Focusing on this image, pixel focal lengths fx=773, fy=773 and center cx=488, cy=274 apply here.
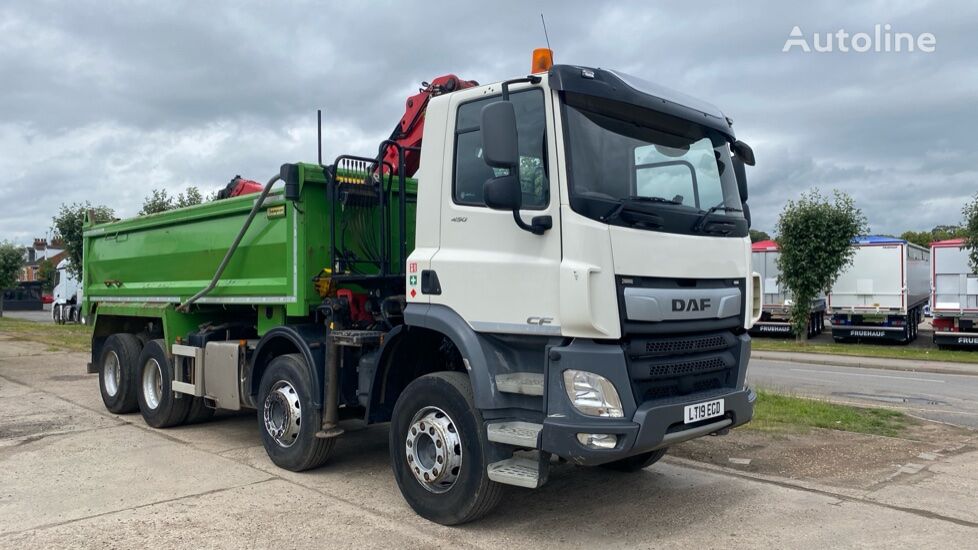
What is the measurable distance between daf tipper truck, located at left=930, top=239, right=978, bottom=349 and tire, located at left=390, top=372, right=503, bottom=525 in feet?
69.6

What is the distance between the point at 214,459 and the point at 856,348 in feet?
69.6

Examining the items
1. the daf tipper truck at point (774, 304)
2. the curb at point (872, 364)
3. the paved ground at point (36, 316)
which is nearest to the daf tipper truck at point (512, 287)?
the curb at point (872, 364)

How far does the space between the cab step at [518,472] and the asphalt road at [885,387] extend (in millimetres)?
7556

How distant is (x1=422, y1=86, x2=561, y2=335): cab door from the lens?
16.0 ft

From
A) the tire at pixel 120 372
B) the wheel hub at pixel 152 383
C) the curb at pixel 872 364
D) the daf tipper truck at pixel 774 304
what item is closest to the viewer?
the wheel hub at pixel 152 383

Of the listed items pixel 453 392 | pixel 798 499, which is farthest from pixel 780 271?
pixel 453 392

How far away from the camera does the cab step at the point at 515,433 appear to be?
4.81 meters

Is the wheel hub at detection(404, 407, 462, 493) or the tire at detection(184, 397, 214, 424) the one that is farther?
the tire at detection(184, 397, 214, 424)

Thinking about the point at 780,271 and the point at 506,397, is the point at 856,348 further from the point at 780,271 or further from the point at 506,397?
the point at 506,397

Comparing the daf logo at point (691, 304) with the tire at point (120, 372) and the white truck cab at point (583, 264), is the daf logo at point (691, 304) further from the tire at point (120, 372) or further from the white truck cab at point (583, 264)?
the tire at point (120, 372)

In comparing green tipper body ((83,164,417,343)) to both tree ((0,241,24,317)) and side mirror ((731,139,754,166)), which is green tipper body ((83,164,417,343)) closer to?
side mirror ((731,139,754,166))

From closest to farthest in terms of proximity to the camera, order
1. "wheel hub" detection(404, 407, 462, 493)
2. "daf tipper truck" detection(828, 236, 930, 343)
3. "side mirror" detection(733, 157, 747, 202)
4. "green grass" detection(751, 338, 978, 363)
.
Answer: "wheel hub" detection(404, 407, 462, 493)
"side mirror" detection(733, 157, 747, 202)
"green grass" detection(751, 338, 978, 363)
"daf tipper truck" detection(828, 236, 930, 343)

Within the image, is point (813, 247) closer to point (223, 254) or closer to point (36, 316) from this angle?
point (223, 254)

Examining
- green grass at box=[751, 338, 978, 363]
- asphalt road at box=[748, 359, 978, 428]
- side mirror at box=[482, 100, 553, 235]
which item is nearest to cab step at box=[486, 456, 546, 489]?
side mirror at box=[482, 100, 553, 235]
